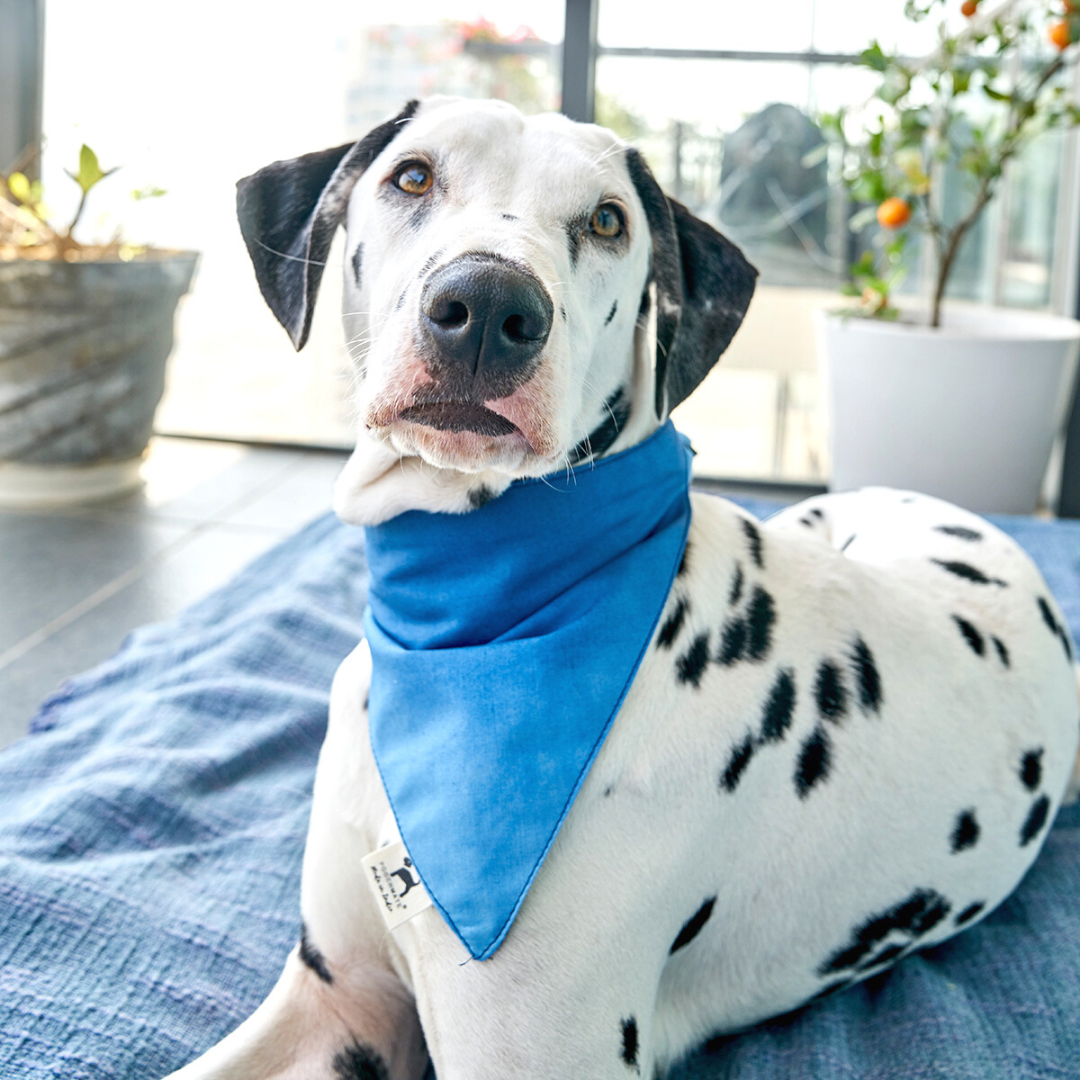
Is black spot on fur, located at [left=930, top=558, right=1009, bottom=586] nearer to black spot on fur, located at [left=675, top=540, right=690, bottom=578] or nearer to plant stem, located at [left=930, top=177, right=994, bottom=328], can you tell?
black spot on fur, located at [left=675, top=540, right=690, bottom=578]

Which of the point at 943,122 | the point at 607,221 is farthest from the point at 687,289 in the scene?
the point at 943,122

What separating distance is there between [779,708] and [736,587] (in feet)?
0.54

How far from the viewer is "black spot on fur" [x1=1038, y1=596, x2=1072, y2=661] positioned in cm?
171

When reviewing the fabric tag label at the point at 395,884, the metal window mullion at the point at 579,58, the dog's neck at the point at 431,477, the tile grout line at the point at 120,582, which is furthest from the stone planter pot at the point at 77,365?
the fabric tag label at the point at 395,884

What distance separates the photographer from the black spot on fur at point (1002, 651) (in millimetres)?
1555

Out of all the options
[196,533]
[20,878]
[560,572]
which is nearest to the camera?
[560,572]

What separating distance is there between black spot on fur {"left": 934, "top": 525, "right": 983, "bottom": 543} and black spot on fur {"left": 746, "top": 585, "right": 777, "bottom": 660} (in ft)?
1.98

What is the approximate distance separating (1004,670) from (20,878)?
1470 millimetres

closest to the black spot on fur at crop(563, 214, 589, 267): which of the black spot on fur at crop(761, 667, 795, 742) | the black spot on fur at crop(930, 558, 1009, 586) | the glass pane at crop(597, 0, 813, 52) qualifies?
the black spot on fur at crop(761, 667, 795, 742)

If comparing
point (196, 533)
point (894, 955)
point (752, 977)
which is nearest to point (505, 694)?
point (752, 977)

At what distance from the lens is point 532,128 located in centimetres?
137

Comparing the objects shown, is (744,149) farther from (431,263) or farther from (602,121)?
(431,263)

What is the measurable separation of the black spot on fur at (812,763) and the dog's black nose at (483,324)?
0.57 m

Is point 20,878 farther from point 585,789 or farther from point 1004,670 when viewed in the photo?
point 1004,670
